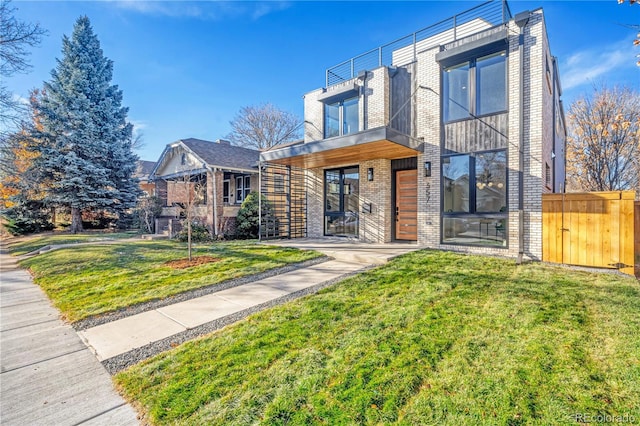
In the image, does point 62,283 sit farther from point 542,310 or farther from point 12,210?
point 12,210

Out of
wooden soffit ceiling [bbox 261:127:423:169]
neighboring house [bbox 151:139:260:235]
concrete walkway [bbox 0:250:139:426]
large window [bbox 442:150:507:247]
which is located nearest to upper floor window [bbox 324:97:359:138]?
wooden soffit ceiling [bbox 261:127:423:169]

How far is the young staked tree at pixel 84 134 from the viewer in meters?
15.5

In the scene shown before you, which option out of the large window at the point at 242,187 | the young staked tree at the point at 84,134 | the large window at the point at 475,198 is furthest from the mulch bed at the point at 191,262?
→ the young staked tree at the point at 84,134

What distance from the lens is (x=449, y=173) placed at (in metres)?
8.32

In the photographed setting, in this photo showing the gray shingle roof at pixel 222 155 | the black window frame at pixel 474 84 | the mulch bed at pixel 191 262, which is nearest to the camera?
the mulch bed at pixel 191 262

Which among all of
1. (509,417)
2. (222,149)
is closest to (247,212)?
(222,149)

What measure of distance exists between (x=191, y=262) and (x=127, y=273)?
4.31ft

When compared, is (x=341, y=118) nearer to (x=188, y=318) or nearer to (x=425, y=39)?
(x=425, y=39)

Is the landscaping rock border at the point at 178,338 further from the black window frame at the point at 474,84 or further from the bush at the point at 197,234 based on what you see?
the bush at the point at 197,234

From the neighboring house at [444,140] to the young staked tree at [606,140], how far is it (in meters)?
8.08

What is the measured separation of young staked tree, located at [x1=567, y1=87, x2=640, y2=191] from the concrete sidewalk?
17.1m

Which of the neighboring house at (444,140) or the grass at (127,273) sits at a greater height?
the neighboring house at (444,140)

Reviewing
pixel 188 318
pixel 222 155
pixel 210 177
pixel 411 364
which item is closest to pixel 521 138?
pixel 411 364

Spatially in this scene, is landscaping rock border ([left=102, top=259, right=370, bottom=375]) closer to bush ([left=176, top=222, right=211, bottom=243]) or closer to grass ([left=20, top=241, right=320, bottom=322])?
grass ([left=20, top=241, right=320, bottom=322])
